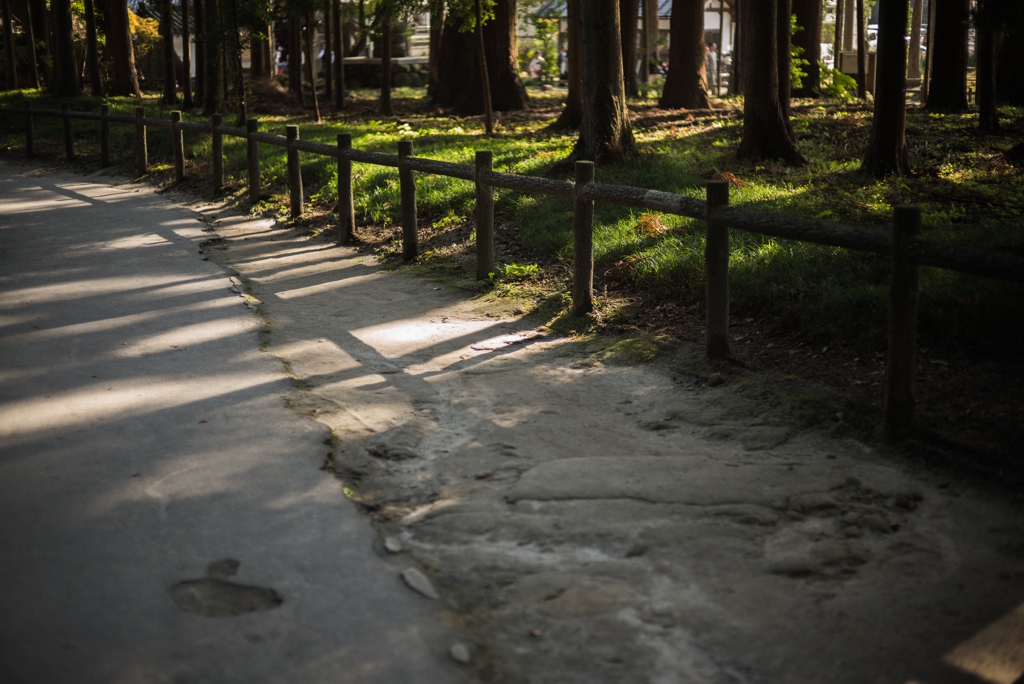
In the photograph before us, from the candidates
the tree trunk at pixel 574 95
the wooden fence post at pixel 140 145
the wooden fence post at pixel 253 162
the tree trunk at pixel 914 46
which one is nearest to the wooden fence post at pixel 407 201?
the wooden fence post at pixel 253 162

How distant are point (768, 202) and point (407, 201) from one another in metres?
3.84

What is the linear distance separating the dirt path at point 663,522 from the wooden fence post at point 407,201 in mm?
3294

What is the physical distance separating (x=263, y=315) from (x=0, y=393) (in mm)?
2255

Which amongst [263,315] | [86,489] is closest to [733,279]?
[263,315]

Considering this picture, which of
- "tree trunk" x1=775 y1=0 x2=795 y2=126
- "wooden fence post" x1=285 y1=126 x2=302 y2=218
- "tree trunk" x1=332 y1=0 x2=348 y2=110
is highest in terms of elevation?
"tree trunk" x1=332 y1=0 x2=348 y2=110

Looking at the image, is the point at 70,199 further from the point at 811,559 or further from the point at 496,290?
the point at 811,559

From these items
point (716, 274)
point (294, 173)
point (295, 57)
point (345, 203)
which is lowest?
point (716, 274)

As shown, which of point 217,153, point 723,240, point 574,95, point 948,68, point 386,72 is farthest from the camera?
point 386,72

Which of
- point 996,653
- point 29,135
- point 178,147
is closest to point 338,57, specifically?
point 29,135

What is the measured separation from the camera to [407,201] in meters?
8.88

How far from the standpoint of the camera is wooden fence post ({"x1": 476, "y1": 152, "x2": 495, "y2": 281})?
7.72 metres

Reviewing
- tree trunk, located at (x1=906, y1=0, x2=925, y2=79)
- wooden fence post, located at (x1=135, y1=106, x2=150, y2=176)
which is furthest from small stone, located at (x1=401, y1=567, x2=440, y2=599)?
tree trunk, located at (x1=906, y1=0, x2=925, y2=79)

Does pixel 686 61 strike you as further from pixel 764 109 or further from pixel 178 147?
pixel 178 147

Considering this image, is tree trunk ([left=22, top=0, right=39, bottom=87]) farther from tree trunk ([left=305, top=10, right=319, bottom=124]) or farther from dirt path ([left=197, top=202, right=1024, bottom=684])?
dirt path ([left=197, top=202, right=1024, bottom=684])
